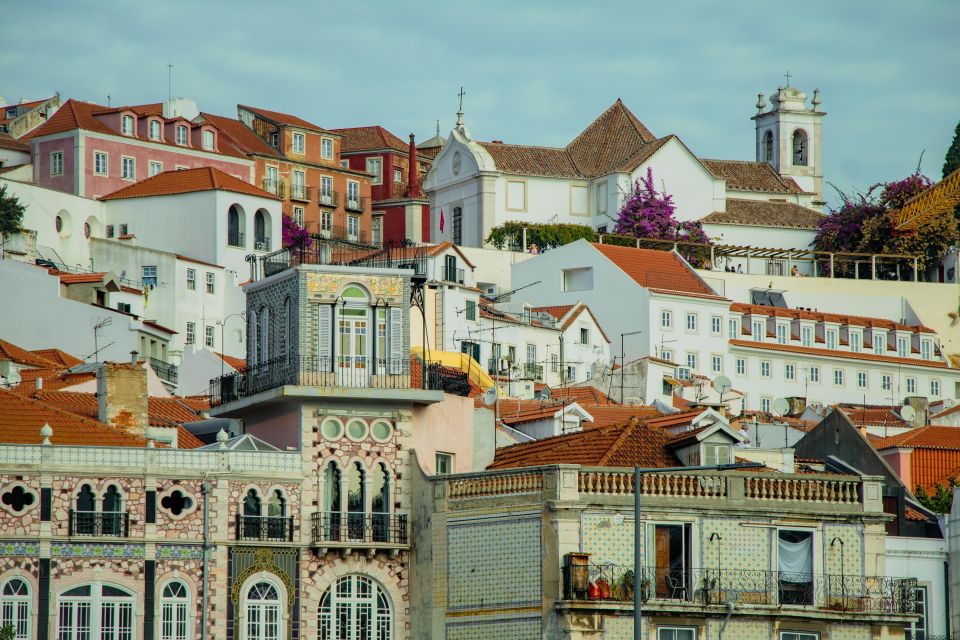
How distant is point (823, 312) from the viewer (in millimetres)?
126812

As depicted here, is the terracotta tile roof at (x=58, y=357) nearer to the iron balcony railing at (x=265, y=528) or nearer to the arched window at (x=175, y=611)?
the iron balcony railing at (x=265, y=528)

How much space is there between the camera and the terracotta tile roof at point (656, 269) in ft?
374

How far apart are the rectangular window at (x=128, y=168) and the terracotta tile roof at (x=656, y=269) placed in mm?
24347

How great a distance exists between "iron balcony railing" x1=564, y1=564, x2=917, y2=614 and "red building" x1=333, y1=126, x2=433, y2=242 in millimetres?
90893

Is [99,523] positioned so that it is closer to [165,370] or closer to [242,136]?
[165,370]

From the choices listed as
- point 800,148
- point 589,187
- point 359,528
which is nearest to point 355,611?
point 359,528

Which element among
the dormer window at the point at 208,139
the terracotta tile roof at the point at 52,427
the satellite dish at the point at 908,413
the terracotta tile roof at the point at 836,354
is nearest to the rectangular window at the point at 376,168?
the dormer window at the point at 208,139

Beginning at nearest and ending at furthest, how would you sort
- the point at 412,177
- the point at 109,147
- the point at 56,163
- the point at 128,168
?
the point at 56,163 → the point at 109,147 → the point at 128,168 → the point at 412,177

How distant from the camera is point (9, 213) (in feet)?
365

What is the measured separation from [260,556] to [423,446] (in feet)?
17.9

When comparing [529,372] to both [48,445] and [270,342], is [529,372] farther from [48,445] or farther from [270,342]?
[48,445]

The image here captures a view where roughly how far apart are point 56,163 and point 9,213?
11707mm

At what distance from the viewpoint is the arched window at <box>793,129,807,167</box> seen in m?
164

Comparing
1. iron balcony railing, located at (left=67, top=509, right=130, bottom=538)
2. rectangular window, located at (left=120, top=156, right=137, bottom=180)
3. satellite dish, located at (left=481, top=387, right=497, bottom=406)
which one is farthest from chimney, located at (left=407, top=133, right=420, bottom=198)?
iron balcony railing, located at (left=67, top=509, right=130, bottom=538)
